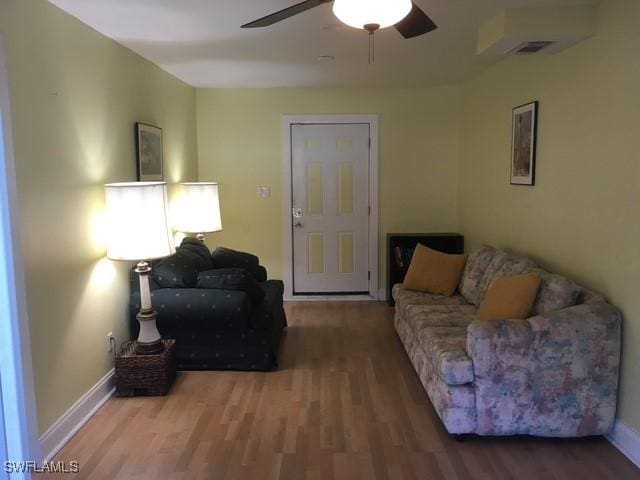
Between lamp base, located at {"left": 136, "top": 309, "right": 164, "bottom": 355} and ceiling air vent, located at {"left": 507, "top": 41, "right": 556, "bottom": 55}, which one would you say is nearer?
ceiling air vent, located at {"left": 507, "top": 41, "right": 556, "bottom": 55}

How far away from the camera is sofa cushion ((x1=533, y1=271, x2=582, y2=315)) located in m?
2.79

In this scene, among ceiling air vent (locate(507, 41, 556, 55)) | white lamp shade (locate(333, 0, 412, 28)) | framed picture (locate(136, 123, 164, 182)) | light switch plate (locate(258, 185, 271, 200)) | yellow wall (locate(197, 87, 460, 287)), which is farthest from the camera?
light switch plate (locate(258, 185, 271, 200))

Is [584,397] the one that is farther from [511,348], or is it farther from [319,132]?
[319,132]

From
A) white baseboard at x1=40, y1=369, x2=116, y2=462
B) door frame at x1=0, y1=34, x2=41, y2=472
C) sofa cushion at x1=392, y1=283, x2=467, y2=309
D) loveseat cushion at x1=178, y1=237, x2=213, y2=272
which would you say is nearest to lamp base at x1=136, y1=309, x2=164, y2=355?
white baseboard at x1=40, y1=369, x2=116, y2=462

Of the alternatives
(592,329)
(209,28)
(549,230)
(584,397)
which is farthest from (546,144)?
(209,28)

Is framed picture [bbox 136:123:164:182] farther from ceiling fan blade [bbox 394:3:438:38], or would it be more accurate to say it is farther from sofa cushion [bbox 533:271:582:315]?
sofa cushion [bbox 533:271:582:315]

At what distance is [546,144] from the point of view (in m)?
3.48

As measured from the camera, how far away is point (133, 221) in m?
3.05

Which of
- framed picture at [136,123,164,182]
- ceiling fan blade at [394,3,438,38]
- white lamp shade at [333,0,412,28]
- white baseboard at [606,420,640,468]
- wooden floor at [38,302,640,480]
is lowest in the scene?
wooden floor at [38,302,640,480]

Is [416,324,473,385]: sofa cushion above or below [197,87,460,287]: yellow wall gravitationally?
below

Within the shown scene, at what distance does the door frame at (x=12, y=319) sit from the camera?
226 cm

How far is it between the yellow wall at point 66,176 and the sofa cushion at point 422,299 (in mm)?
2117

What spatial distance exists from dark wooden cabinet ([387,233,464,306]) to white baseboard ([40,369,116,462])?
2992 mm

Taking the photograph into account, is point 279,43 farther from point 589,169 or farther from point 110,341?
point 110,341
